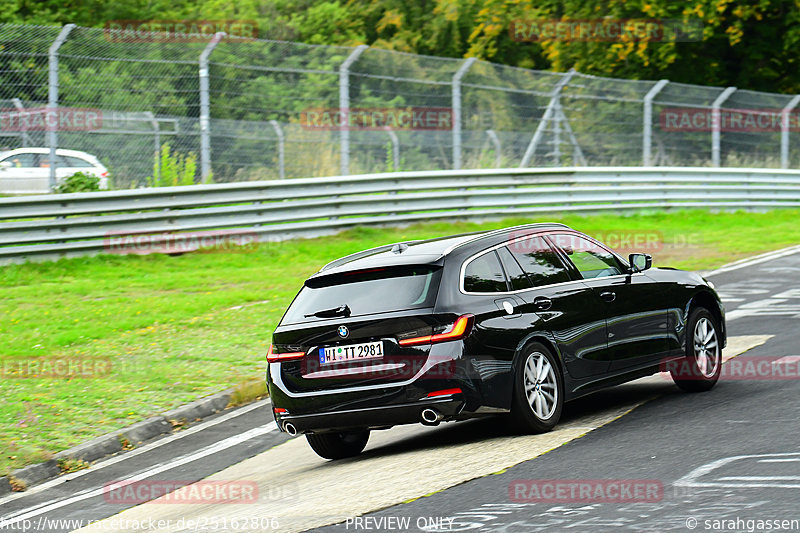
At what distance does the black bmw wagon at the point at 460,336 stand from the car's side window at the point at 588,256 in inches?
0.4

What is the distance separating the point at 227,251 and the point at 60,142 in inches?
133

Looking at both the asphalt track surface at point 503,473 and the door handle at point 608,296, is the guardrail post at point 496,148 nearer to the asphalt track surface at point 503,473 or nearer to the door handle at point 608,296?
the asphalt track surface at point 503,473

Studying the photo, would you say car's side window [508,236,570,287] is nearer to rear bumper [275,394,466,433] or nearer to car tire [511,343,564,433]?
car tire [511,343,564,433]

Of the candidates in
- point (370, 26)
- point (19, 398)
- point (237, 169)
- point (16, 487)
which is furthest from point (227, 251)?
point (370, 26)

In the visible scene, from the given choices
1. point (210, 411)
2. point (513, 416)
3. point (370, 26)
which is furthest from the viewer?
point (370, 26)

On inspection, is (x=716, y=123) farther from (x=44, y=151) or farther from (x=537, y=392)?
(x=537, y=392)

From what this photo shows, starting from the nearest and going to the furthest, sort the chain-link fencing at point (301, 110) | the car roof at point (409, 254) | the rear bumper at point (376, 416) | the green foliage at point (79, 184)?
the rear bumper at point (376, 416) → the car roof at point (409, 254) → the chain-link fencing at point (301, 110) → the green foliage at point (79, 184)

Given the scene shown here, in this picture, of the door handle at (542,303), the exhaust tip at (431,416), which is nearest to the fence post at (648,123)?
the door handle at (542,303)

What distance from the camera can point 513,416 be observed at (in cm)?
762

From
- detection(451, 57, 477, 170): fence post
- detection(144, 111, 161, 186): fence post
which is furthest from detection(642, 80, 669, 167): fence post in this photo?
detection(144, 111, 161, 186): fence post

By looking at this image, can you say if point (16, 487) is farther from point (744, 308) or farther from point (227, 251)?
point (227, 251)

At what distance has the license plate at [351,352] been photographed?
24.5 feet

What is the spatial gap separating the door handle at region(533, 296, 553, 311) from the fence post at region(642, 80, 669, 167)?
18886mm

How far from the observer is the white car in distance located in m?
16.7
